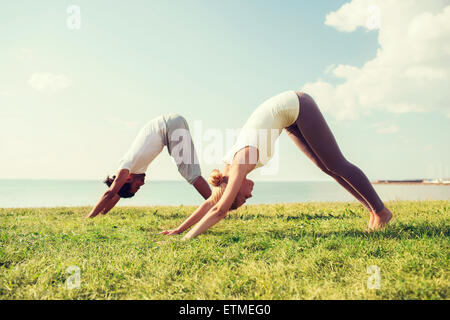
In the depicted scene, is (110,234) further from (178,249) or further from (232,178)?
(232,178)

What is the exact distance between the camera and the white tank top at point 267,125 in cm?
365

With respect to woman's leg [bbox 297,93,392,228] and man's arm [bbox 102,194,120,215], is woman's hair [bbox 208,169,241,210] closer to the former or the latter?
woman's leg [bbox 297,93,392,228]

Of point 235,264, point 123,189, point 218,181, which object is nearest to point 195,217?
point 218,181

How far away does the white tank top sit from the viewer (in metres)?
3.65

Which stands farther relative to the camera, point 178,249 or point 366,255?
point 178,249

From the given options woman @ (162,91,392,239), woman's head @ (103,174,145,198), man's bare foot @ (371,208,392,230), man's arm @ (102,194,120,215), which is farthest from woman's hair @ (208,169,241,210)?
man's arm @ (102,194,120,215)

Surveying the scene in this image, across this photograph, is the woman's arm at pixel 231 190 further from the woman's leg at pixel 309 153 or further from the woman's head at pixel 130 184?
the woman's head at pixel 130 184

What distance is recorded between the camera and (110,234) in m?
4.21

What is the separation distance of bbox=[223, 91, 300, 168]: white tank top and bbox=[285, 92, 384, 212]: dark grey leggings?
0.45 feet

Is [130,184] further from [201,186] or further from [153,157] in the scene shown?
[201,186]

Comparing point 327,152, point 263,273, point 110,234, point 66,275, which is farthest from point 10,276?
point 327,152
